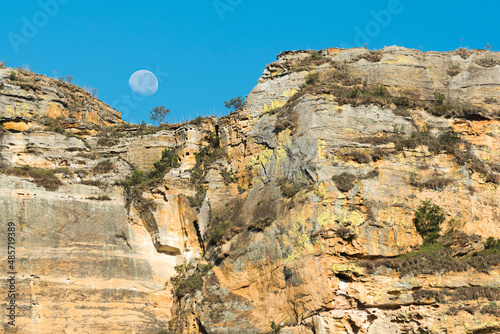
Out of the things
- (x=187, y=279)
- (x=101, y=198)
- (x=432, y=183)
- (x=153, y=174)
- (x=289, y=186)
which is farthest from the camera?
(x=153, y=174)

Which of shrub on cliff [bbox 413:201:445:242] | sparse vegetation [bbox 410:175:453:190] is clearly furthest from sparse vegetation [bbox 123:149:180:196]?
shrub on cliff [bbox 413:201:445:242]

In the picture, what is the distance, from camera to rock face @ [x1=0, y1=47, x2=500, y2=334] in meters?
30.6

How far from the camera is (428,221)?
32.4 meters

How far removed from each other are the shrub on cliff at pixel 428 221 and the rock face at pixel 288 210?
287mm

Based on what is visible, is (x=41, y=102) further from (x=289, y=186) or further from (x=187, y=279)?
(x=289, y=186)

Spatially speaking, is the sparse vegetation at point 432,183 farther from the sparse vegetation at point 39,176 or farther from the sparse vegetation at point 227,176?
the sparse vegetation at point 39,176

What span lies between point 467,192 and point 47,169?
21.8 meters

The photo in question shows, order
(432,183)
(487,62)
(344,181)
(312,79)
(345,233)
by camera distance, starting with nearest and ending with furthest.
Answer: (345,233), (344,181), (432,183), (312,79), (487,62)

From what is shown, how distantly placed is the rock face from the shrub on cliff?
0.29 meters

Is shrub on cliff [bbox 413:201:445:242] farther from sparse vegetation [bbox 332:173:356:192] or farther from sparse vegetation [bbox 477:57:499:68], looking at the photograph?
sparse vegetation [bbox 477:57:499:68]

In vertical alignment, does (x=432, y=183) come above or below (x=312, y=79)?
below

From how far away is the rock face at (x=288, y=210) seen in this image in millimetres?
30609

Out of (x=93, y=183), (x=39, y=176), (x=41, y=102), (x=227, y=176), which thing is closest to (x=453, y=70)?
(x=227, y=176)

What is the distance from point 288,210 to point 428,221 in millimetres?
6289
